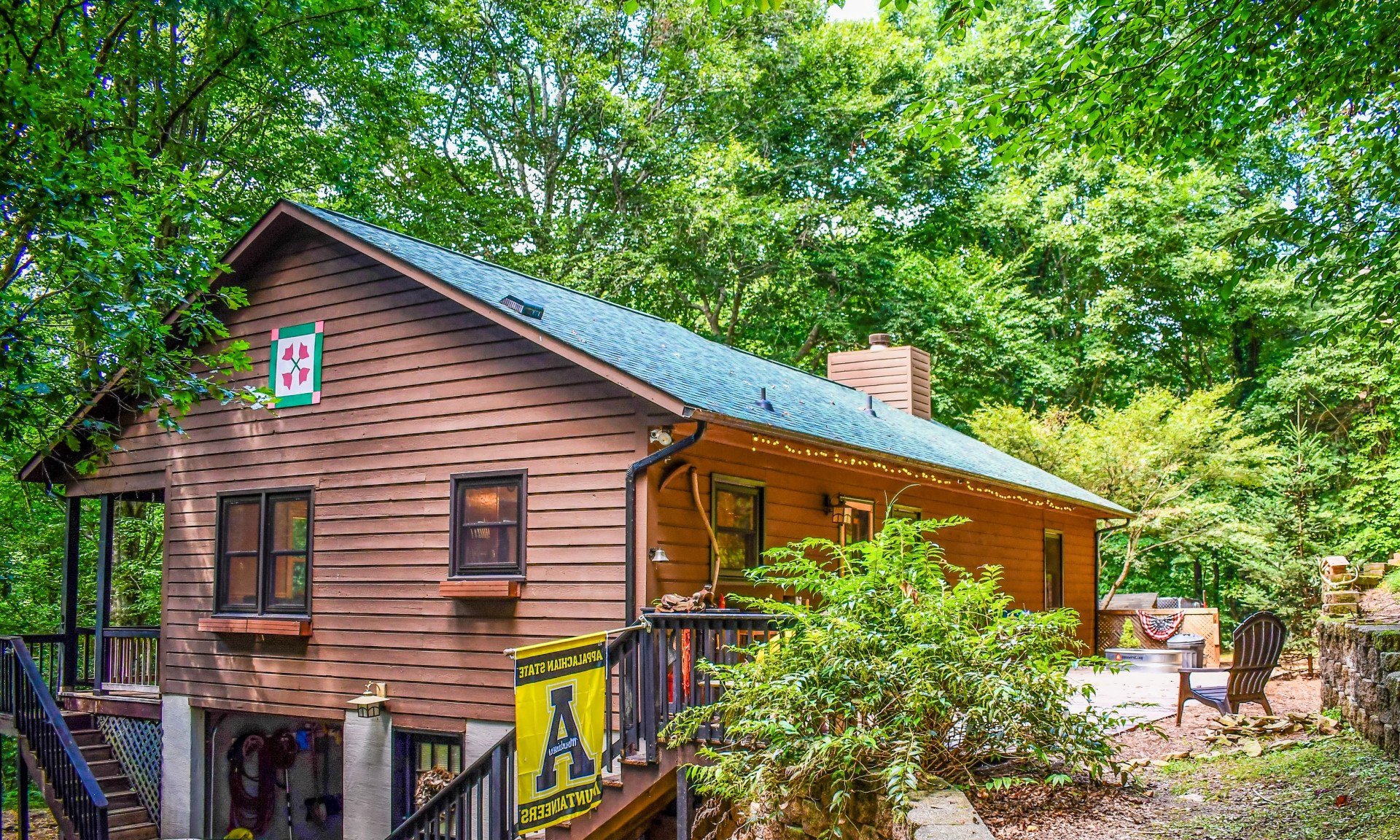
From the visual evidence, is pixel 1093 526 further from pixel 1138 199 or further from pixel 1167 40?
pixel 1167 40

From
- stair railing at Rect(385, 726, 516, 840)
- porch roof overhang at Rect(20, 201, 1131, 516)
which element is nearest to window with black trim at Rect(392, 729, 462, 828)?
stair railing at Rect(385, 726, 516, 840)

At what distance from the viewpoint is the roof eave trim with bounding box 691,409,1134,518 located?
812 cm

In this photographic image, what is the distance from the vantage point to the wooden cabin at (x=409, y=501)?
878 cm

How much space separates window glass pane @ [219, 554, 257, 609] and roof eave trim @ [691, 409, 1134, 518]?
5.82m

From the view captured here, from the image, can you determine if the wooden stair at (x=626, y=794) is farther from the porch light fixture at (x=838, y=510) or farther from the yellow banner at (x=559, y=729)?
the porch light fixture at (x=838, y=510)

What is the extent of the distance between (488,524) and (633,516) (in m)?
1.70

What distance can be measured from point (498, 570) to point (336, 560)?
2130 mm

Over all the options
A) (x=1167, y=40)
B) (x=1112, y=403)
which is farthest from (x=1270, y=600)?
(x=1167, y=40)

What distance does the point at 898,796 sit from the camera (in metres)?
4.63

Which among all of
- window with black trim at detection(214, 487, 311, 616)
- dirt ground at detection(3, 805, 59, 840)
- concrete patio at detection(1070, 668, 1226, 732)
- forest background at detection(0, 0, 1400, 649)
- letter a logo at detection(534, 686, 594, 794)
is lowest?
dirt ground at detection(3, 805, 59, 840)

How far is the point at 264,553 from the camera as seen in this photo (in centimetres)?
1080

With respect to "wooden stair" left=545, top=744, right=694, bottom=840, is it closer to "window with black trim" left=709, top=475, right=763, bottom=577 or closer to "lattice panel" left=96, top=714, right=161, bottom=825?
"window with black trim" left=709, top=475, right=763, bottom=577

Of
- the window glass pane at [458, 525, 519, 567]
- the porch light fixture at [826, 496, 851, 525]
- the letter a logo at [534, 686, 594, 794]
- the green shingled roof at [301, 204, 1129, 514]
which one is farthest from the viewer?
the porch light fixture at [826, 496, 851, 525]

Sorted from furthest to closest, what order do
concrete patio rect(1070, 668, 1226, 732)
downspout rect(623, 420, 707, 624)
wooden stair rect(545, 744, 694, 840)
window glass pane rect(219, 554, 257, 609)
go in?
1. window glass pane rect(219, 554, 257, 609)
2. concrete patio rect(1070, 668, 1226, 732)
3. downspout rect(623, 420, 707, 624)
4. wooden stair rect(545, 744, 694, 840)
